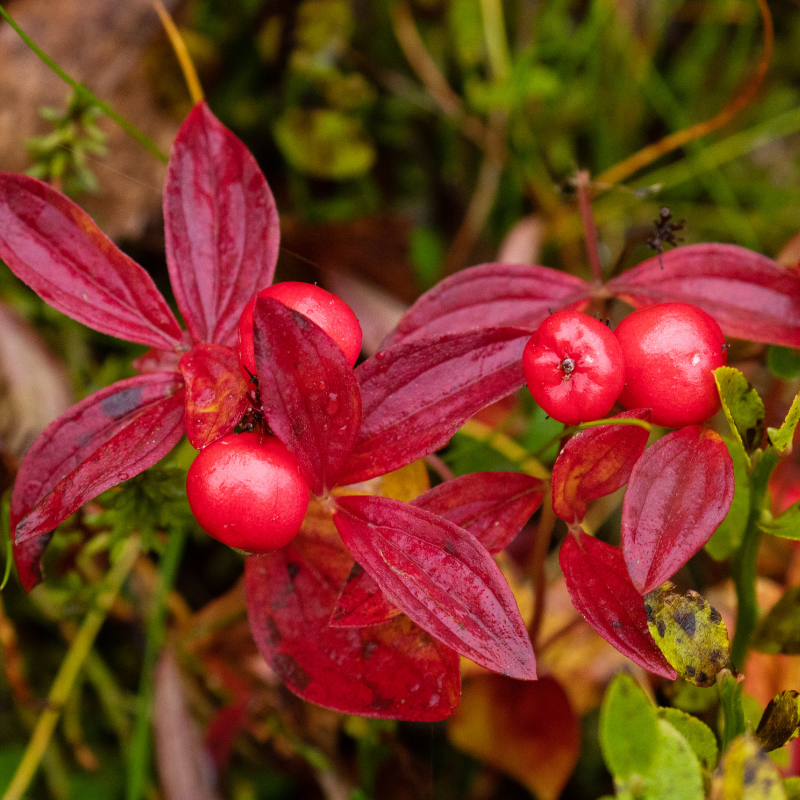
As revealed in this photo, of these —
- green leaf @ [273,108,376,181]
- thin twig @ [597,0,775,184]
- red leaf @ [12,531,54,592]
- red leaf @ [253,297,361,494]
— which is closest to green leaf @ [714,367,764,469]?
red leaf @ [253,297,361,494]

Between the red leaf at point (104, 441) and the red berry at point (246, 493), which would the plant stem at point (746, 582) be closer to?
the red berry at point (246, 493)

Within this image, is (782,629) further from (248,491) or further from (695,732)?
(248,491)

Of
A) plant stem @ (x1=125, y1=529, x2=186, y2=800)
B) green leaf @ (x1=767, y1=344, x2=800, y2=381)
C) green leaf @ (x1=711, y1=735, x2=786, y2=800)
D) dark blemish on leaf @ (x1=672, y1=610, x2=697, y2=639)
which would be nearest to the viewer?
green leaf @ (x1=711, y1=735, x2=786, y2=800)

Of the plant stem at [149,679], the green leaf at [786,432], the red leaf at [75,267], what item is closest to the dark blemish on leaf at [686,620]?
the green leaf at [786,432]

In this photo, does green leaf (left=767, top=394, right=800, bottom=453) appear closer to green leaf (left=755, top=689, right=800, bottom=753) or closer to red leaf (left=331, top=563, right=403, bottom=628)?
green leaf (left=755, top=689, right=800, bottom=753)

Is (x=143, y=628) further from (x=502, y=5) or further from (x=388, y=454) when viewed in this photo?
(x=502, y=5)

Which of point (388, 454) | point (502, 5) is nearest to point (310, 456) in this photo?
point (388, 454)
